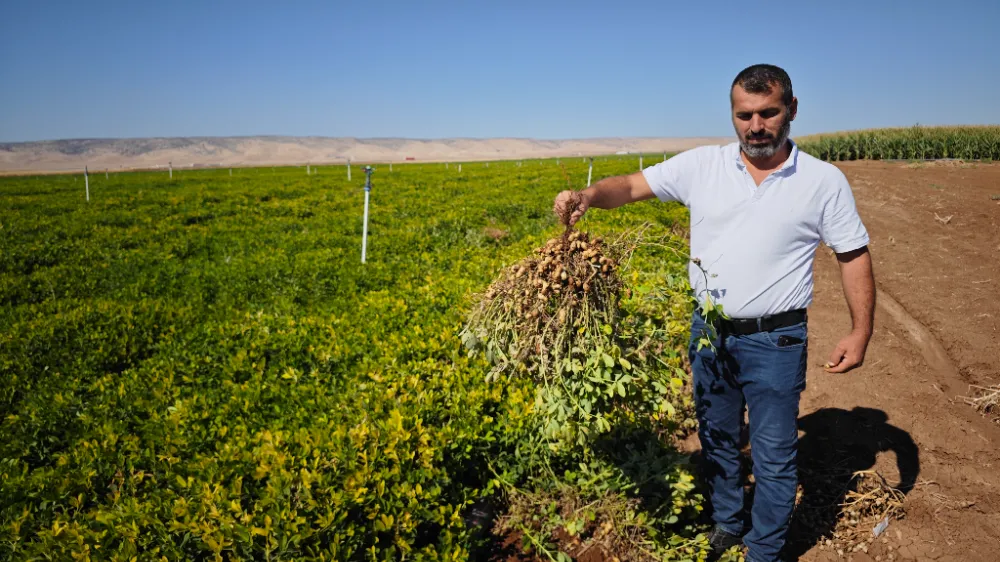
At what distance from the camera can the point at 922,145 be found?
2959cm

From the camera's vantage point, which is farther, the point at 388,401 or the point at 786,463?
the point at 388,401

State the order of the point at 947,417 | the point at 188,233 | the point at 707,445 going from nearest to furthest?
the point at 707,445 < the point at 947,417 < the point at 188,233

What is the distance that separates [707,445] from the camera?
3.38m

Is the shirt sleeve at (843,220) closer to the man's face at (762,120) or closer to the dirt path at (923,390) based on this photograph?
the man's face at (762,120)

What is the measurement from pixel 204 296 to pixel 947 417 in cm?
930

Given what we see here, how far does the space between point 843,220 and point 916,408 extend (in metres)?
3.29

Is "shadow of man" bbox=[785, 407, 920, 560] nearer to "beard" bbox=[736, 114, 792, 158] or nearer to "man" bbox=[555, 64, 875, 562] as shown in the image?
"man" bbox=[555, 64, 875, 562]

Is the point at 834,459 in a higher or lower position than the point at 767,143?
lower

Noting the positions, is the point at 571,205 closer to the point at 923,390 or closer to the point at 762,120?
the point at 762,120

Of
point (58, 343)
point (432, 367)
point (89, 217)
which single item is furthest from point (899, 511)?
point (89, 217)

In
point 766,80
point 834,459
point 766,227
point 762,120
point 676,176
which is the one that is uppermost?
point 766,80

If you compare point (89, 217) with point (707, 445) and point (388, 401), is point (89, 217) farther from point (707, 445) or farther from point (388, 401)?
point (707, 445)

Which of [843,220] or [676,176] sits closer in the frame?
[843,220]

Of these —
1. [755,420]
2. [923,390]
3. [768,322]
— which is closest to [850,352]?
[768,322]
